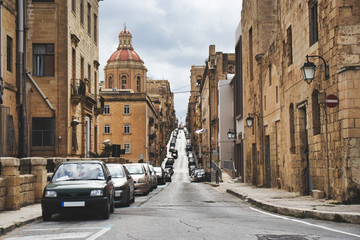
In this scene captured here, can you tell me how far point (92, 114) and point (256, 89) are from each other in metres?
12.0

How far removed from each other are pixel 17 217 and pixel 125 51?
291 ft

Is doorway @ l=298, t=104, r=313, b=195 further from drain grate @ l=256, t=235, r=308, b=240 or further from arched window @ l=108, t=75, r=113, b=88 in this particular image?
arched window @ l=108, t=75, r=113, b=88

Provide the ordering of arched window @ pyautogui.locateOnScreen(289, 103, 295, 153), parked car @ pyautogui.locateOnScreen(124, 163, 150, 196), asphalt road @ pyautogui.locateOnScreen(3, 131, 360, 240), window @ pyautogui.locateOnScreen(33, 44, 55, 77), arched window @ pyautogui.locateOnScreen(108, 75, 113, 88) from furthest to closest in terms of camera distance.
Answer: arched window @ pyautogui.locateOnScreen(108, 75, 113, 88) < window @ pyautogui.locateOnScreen(33, 44, 55, 77) < parked car @ pyautogui.locateOnScreen(124, 163, 150, 196) < arched window @ pyautogui.locateOnScreen(289, 103, 295, 153) < asphalt road @ pyautogui.locateOnScreen(3, 131, 360, 240)

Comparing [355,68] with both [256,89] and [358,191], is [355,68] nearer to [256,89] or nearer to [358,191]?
[358,191]

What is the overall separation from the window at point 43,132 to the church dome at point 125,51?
6816 centimetres

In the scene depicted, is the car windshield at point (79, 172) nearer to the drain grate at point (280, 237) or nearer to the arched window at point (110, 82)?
the drain grate at point (280, 237)

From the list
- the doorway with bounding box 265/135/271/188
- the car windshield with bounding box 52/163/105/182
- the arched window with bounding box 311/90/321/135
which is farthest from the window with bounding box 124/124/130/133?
the car windshield with bounding box 52/163/105/182

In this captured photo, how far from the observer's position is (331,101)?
50.3 feet

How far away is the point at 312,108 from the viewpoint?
18.8 m

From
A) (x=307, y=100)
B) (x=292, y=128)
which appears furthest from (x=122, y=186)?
(x=292, y=128)

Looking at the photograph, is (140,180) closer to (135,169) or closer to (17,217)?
(135,169)

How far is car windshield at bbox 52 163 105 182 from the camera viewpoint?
44.7 ft

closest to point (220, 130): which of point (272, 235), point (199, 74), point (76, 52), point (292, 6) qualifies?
point (76, 52)

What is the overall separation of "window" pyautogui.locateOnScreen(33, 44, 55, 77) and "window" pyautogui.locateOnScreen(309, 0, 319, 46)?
16.3 metres
